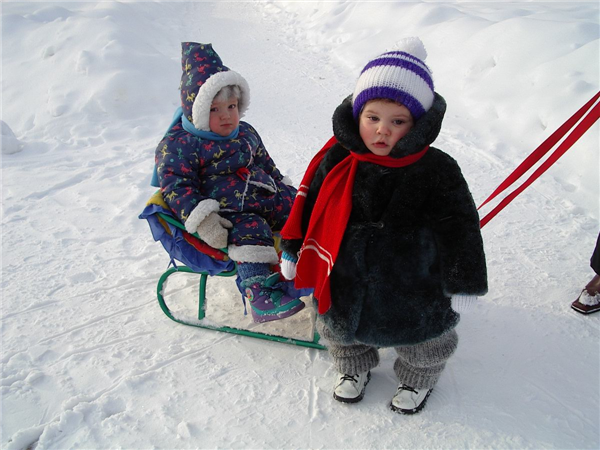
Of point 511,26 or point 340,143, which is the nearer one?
point 340,143

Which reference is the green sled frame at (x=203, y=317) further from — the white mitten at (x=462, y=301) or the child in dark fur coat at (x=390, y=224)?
the white mitten at (x=462, y=301)

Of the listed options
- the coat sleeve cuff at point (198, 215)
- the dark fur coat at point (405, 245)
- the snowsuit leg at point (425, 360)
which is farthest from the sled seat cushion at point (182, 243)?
the snowsuit leg at point (425, 360)

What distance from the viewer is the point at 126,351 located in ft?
8.75

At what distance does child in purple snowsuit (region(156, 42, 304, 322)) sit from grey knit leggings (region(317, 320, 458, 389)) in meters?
0.35

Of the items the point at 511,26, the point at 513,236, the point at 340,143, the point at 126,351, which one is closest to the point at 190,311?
the point at 126,351

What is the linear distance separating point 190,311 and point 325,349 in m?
0.85

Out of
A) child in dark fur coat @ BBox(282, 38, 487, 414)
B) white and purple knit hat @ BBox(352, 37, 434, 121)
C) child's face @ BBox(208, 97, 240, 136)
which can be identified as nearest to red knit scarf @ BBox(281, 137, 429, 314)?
child in dark fur coat @ BBox(282, 38, 487, 414)

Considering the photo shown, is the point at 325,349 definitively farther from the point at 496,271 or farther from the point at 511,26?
the point at 511,26

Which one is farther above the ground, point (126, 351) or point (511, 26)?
point (511, 26)

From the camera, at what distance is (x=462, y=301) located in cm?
190

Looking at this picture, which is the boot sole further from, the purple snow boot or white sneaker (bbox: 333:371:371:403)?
the purple snow boot

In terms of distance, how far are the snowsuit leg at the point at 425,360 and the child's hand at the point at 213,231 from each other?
1.01 m

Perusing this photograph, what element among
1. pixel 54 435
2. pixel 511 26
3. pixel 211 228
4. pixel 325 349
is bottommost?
pixel 54 435

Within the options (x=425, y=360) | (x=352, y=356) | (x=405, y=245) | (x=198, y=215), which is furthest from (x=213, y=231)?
(x=425, y=360)
